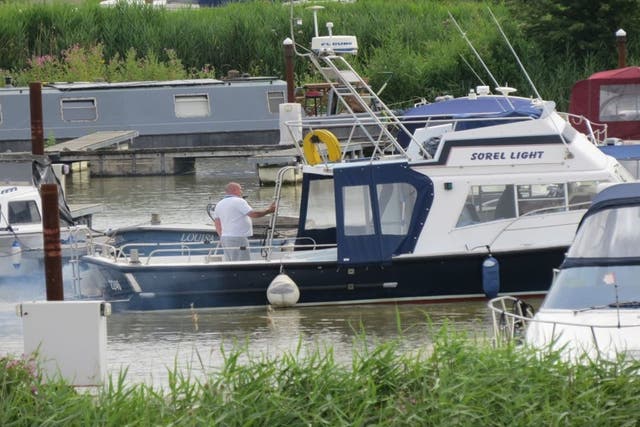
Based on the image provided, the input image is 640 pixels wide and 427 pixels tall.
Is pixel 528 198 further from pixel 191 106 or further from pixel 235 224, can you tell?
pixel 191 106

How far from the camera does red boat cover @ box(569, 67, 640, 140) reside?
103 feet

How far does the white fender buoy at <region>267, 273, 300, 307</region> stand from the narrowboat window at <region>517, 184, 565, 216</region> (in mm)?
3251

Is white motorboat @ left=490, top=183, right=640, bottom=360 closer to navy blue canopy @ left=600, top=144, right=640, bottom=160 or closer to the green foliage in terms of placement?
navy blue canopy @ left=600, top=144, right=640, bottom=160

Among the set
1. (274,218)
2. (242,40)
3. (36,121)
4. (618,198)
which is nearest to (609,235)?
(618,198)

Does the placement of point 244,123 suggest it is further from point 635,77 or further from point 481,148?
point 481,148

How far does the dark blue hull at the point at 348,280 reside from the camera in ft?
64.4

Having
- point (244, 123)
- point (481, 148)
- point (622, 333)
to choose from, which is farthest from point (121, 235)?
point (244, 123)

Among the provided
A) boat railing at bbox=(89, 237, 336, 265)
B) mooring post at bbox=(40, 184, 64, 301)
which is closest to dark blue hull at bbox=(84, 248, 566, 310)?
boat railing at bbox=(89, 237, 336, 265)

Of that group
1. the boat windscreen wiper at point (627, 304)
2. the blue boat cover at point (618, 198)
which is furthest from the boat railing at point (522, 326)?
the blue boat cover at point (618, 198)

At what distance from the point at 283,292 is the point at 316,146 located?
247cm

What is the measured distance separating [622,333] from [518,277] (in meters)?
7.85

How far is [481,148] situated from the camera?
19391 mm

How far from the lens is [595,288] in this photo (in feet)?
42.8

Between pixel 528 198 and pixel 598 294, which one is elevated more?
pixel 528 198
